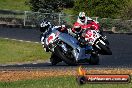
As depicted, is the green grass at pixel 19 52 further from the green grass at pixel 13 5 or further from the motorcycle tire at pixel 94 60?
the green grass at pixel 13 5

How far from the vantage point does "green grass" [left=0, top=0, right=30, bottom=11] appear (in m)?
65.7

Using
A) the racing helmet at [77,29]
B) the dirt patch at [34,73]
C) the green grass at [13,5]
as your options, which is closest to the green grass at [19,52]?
the racing helmet at [77,29]

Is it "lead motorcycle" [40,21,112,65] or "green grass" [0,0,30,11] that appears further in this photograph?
"green grass" [0,0,30,11]

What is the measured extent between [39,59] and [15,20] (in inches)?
746

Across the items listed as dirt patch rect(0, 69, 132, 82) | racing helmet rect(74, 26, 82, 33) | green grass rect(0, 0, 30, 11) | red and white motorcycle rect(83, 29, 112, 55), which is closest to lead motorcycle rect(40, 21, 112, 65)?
racing helmet rect(74, 26, 82, 33)

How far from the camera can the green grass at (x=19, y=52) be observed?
27.9 metres

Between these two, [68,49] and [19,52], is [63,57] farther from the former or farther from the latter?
[19,52]

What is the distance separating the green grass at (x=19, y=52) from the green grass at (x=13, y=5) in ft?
101

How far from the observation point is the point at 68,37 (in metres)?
20.3

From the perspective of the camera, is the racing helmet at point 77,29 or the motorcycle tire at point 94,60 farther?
the racing helmet at point 77,29

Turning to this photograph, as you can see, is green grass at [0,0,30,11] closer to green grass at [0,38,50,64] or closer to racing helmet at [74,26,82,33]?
green grass at [0,38,50,64]

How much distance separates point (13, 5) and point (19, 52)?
1528 inches

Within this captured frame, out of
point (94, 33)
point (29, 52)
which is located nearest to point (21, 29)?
point (29, 52)

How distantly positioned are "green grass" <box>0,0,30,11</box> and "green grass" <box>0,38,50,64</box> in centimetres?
3087
